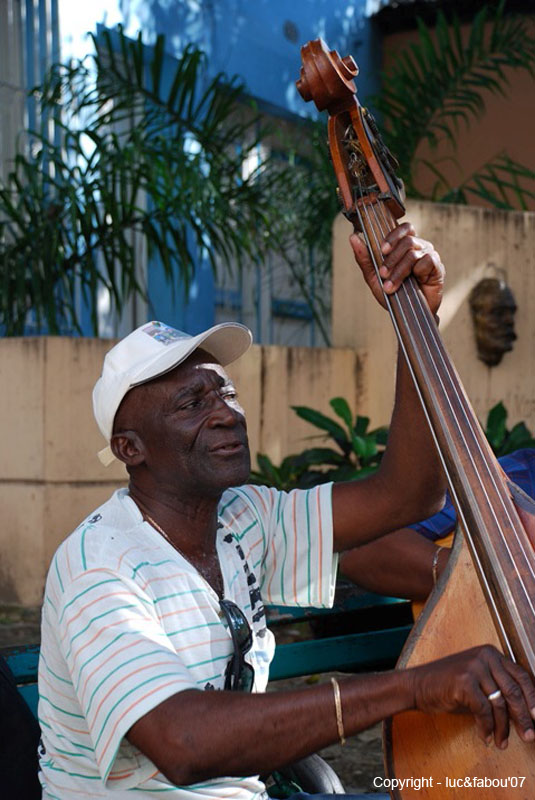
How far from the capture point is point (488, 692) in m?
1.44

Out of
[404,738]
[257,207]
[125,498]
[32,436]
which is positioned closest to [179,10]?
[257,207]

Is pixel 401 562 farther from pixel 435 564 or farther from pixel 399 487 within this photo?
pixel 399 487

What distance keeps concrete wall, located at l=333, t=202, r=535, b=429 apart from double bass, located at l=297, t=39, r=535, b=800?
14.1 ft

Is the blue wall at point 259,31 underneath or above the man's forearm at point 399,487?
above

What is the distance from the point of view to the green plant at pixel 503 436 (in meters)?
4.21

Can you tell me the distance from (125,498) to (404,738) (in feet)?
2.16

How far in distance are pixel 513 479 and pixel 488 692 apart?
1.19 meters

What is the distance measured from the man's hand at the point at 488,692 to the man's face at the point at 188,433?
59 centimetres

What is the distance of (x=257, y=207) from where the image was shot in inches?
262

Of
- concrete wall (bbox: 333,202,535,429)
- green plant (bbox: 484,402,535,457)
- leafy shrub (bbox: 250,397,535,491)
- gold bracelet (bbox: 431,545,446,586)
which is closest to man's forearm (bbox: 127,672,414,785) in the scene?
gold bracelet (bbox: 431,545,446,586)

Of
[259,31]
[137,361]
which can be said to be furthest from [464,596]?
[259,31]

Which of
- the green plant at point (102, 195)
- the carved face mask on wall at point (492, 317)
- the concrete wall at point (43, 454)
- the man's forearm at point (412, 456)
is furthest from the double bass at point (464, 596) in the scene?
the carved face mask on wall at point (492, 317)

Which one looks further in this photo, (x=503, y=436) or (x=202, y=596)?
(x=503, y=436)

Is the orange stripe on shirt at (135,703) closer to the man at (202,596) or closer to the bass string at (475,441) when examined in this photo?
the man at (202,596)
